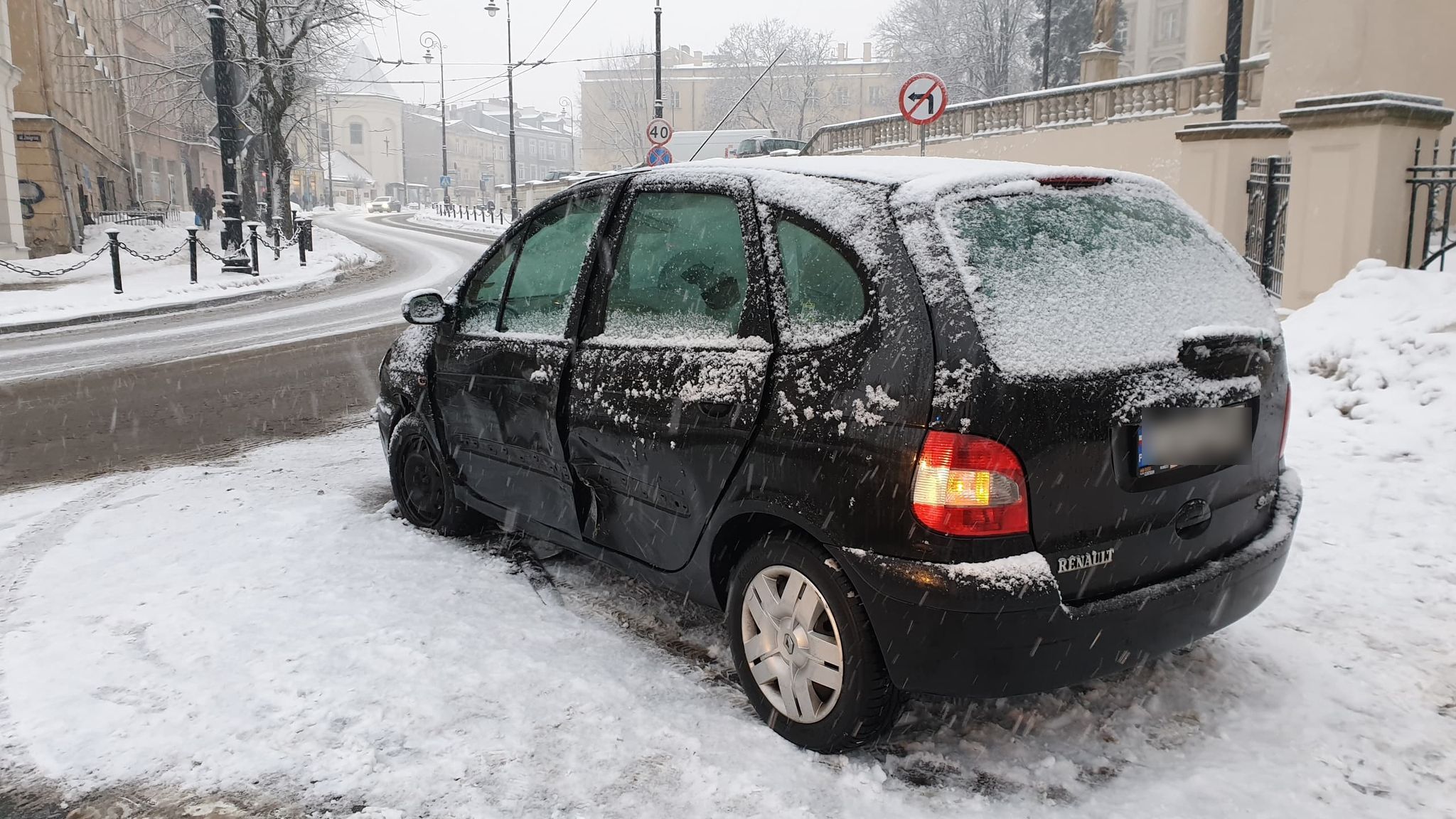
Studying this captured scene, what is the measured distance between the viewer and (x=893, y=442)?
100 inches

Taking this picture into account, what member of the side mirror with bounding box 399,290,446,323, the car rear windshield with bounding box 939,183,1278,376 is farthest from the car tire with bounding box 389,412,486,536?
the car rear windshield with bounding box 939,183,1278,376

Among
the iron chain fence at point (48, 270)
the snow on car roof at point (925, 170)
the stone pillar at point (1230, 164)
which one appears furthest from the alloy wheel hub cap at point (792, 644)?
the iron chain fence at point (48, 270)

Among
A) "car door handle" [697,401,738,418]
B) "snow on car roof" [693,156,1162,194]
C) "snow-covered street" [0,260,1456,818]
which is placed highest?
"snow on car roof" [693,156,1162,194]

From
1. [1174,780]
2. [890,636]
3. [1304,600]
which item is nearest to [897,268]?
[890,636]

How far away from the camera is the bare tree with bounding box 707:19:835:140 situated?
78062 millimetres

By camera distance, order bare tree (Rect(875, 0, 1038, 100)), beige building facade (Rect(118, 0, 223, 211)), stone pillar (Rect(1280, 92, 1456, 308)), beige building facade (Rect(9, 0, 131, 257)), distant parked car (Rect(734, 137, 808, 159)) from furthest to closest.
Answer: bare tree (Rect(875, 0, 1038, 100)) < beige building facade (Rect(118, 0, 223, 211)) < distant parked car (Rect(734, 137, 808, 159)) < beige building facade (Rect(9, 0, 131, 257)) < stone pillar (Rect(1280, 92, 1456, 308))

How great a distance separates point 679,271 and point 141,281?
2110 centimetres

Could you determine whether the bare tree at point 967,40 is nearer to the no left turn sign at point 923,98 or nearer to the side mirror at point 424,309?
the no left turn sign at point 923,98

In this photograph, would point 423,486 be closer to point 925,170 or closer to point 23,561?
point 23,561

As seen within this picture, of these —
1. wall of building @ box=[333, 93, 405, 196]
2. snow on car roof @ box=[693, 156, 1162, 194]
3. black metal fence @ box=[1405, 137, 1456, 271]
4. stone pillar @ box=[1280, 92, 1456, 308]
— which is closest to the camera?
snow on car roof @ box=[693, 156, 1162, 194]

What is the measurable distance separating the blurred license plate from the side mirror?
3067mm

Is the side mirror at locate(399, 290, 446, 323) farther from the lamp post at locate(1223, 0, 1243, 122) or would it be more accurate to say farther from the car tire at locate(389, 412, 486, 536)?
the lamp post at locate(1223, 0, 1243, 122)

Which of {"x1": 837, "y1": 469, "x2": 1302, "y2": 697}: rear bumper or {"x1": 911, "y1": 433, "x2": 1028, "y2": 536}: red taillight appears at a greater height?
{"x1": 911, "y1": 433, "x2": 1028, "y2": 536}: red taillight

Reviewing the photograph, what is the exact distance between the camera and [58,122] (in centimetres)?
2800
